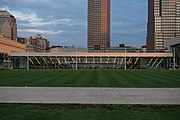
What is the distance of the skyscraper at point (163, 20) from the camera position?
5128 inches

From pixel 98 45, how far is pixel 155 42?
4611 centimetres

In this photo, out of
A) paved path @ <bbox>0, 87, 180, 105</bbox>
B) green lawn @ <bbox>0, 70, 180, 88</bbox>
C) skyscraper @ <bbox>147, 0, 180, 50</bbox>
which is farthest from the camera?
skyscraper @ <bbox>147, 0, 180, 50</bbox>

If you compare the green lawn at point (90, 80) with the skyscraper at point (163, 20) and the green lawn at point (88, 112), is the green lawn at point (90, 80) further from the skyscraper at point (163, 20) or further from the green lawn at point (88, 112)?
the skyscraper at point (163, 20)

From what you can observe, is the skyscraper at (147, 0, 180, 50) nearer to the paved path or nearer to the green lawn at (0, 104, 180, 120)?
the paved path

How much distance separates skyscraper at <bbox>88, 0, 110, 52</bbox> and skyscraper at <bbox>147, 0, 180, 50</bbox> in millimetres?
40910

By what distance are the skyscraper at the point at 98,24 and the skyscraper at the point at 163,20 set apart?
1611 inches

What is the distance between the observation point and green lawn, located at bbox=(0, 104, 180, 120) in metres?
9.52

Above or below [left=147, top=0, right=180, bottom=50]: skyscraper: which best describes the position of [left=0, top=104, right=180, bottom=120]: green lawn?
below

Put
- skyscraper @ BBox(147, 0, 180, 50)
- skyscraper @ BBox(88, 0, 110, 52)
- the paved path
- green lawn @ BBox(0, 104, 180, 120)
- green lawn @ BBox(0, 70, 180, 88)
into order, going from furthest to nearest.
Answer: skyscraper @ BBox(88, 0, 110, 52) < skyscraper @ BBox(147, 0, 180, 50) < green lawn @ BBox(0, 70, 180, 88) < the paved path < green lawn @ BBox(0, 104, 180, 120)

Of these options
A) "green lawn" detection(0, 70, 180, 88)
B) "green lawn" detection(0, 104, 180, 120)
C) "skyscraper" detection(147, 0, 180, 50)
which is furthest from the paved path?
"skyscraper" detection(147, 0, 180, 50)

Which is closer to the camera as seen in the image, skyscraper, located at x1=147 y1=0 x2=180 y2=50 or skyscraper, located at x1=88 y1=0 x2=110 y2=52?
skyscraper, located at x1=147 y1=0 x2=180 y2=50

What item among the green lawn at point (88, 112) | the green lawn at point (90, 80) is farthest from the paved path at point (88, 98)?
the green lawn at point (90, 80)

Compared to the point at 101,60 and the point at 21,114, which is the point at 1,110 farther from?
the point at 101,60

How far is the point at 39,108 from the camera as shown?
1137 centimetres
